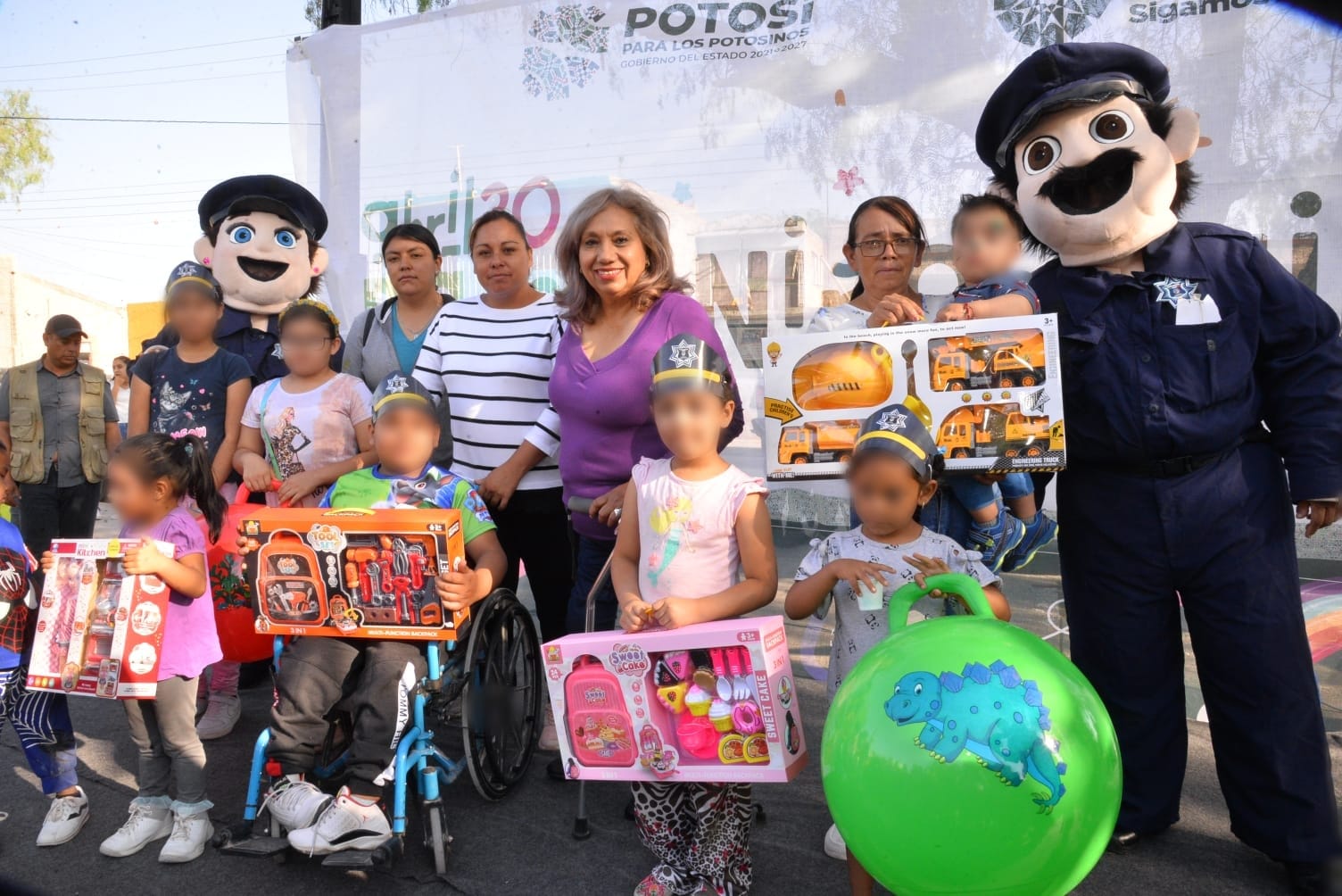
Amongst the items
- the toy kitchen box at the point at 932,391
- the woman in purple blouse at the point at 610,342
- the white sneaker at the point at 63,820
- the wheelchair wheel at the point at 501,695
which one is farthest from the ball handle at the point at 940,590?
the white sneaker at the point at 63,820

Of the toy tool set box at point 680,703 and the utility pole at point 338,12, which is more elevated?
the utility pole at point 338,12

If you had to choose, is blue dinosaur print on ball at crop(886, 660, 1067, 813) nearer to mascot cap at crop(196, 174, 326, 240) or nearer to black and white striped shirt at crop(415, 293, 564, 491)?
black and white striped shirt at crop(415, 293, 564, 491)

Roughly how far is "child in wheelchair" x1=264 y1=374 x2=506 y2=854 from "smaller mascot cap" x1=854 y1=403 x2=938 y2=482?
1352mm

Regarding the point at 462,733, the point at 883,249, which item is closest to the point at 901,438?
the point at 883,249

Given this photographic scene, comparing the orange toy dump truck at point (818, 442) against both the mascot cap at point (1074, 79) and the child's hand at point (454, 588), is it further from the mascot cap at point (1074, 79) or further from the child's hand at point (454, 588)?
the mascot cap at point (1074, 79)

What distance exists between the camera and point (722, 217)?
563 centimetres

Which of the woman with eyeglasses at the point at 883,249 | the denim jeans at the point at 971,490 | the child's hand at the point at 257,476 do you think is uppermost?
the woman with eyeglasses at the point at 883,249

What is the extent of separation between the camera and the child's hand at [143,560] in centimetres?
288

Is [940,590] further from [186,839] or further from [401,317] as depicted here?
[401,317]

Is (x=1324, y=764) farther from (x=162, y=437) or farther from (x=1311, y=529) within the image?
(x=162, y=437)

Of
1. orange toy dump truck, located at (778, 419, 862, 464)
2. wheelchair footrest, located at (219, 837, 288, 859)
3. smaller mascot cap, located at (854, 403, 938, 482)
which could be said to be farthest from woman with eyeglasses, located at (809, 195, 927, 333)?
wheelchair footrest, located at (219, 837, 288, 859)

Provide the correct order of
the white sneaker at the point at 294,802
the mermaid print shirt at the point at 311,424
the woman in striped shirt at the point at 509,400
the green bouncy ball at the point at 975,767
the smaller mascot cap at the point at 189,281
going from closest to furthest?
the green bouncy ball at the point at 975,767 < the white sneaker at the point at 294,802 < the woman in striped shirt at the point at 509,400 < the mermaid print shirt at the point at 311,424 < the smaller mascot cap at the point at 189,281

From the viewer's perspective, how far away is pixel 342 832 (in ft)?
8.71

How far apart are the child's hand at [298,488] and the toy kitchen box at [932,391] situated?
1878mm
